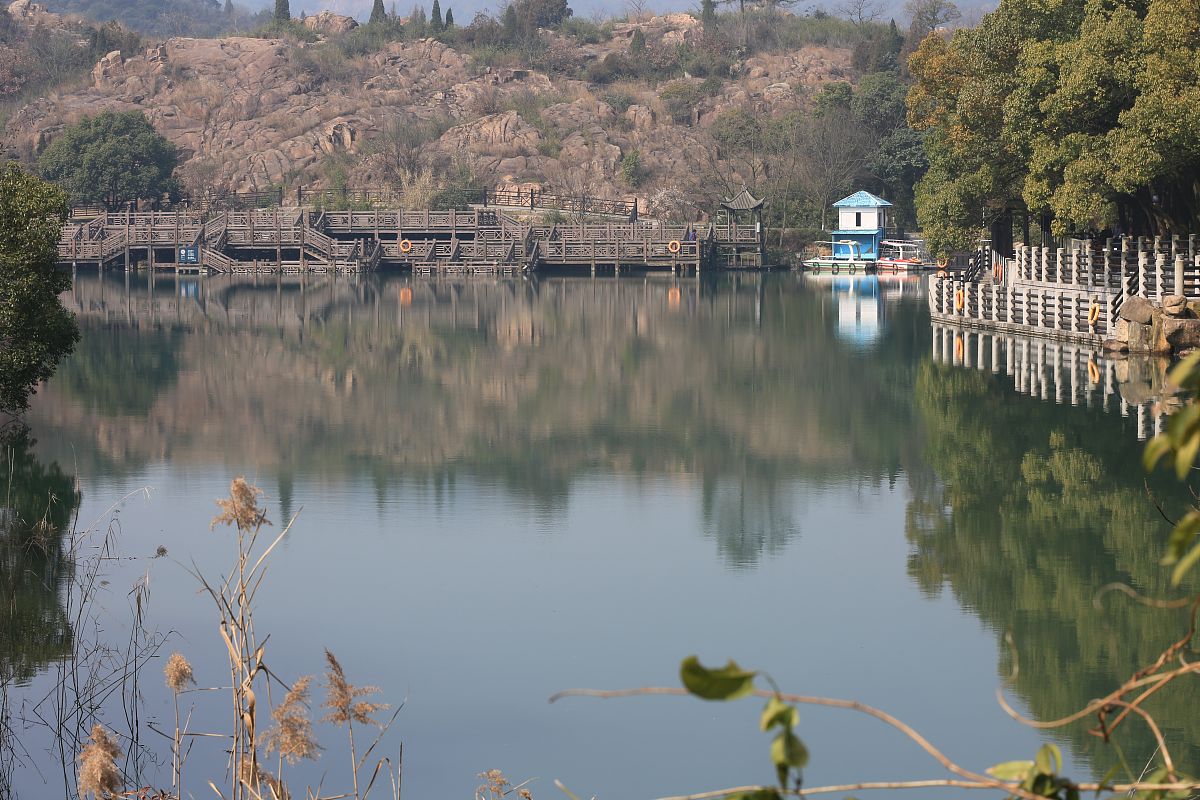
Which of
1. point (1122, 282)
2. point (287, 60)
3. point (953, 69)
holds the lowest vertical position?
point (1122, 282)

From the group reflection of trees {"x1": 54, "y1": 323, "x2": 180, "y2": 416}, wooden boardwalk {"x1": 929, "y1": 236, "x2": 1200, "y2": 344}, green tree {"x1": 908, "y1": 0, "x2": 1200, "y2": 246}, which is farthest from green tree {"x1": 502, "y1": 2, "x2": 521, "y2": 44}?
reflection of trees {"x1": 54, "y1": 323, "x2": 180, "y2": 416}

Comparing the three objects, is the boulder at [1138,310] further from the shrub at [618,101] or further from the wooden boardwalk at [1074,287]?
the shrub at [618,101]

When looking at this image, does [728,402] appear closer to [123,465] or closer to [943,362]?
[943,362]

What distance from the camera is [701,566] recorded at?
15.4 m

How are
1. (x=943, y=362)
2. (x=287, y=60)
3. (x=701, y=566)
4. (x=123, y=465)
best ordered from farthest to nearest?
(x=287, y=60), (x=943, y=362), (x=123, y=465), (x=701, y=566)

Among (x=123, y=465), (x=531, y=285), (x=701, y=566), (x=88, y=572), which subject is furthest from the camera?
(x=531, y=285)

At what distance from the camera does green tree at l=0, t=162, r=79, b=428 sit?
20.2 metres

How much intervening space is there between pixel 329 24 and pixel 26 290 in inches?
4161

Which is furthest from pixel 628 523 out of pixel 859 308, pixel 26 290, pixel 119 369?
pixel 859 308

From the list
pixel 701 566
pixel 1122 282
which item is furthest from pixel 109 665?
pixel 1122 282

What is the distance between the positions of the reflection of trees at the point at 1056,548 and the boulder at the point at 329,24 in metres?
100

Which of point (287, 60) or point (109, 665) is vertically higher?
point (287, 60)

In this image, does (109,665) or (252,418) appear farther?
(252,418)

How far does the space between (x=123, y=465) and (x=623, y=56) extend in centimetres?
9162
